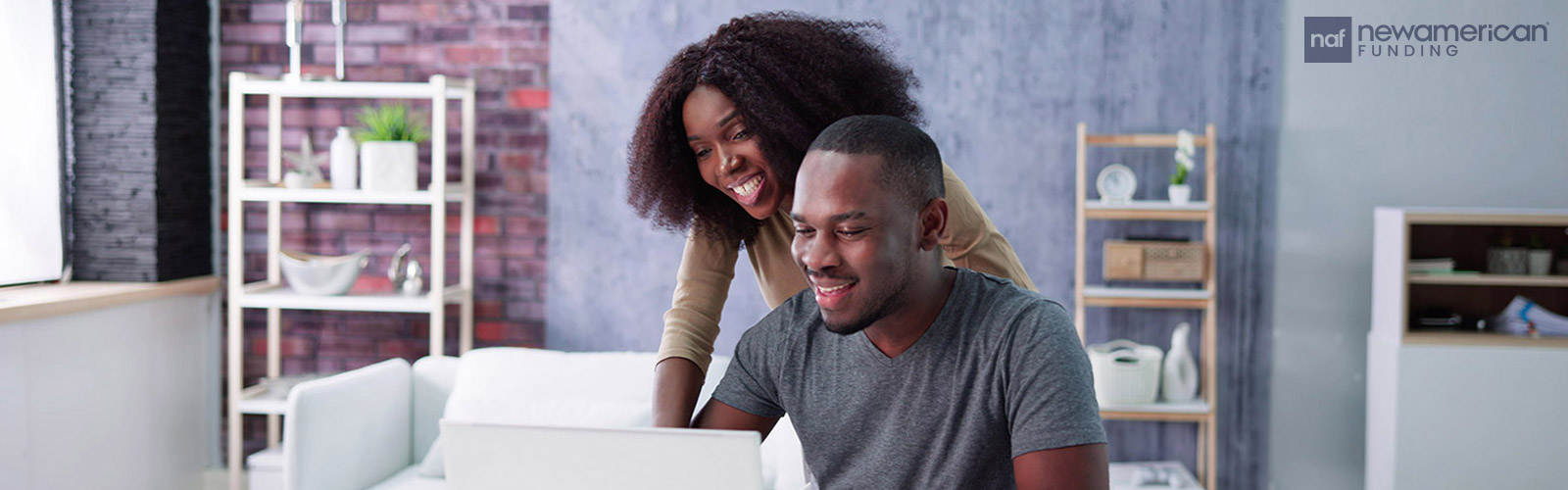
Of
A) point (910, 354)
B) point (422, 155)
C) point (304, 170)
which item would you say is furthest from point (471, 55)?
point (910, 354)

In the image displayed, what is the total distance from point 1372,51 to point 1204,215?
2.44 ft

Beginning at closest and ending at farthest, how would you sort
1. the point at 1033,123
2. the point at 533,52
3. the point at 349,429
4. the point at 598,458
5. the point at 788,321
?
the point at 598,458 < the point at 788,321 < the point at 349,429 < the point at 1033,123 < the point at 533,52

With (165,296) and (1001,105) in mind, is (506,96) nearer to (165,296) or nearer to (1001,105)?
(165,296)

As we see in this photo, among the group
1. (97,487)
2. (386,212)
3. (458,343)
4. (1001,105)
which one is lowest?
(97,487)

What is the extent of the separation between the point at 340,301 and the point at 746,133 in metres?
2.32

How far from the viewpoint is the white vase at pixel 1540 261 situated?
318cm

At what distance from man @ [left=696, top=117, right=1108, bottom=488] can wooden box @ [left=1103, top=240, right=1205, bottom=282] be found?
214 cm

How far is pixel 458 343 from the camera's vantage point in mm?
3703

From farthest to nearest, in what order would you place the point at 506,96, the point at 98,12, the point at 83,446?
the point at 506,96 → the point at 98,12 → the point at 83,446

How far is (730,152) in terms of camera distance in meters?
1.41

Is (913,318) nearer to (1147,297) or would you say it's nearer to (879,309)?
(879,309)

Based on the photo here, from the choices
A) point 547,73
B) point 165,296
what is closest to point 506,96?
point 547,73

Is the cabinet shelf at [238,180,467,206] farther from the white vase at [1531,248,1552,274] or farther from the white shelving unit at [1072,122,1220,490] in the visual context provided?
the white vase at [1531,248,1552,274]

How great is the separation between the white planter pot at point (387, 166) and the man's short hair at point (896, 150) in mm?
2443
